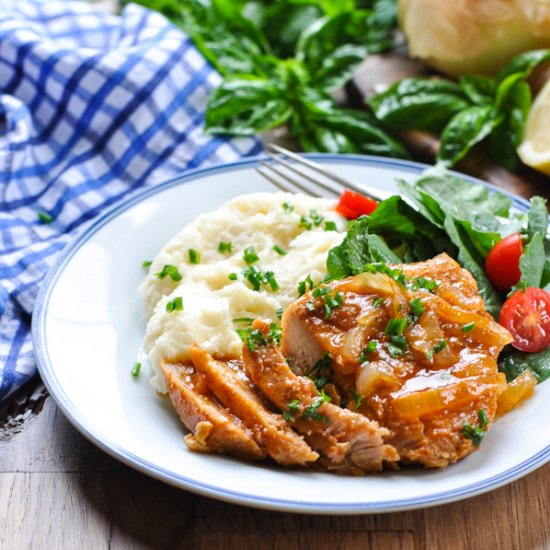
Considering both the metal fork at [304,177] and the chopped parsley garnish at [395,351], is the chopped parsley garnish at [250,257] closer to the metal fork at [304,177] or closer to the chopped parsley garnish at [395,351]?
the metal fork at [304,177]

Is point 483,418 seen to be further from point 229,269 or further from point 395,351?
point 229,269

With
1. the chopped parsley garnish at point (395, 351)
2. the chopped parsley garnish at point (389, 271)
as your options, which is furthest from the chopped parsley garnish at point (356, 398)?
the chopped parsley garnish at point (389, 271)

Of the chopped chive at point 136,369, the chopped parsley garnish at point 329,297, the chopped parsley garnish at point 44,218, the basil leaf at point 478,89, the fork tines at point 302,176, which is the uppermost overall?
the chopped parsley garnish at point 329,297

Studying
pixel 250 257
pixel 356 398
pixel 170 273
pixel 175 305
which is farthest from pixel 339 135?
pixel 356 398

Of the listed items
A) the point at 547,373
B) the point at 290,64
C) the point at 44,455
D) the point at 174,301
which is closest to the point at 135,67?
the point at 290,64

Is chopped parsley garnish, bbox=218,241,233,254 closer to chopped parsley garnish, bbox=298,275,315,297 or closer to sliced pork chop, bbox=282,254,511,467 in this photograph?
chopped parsley garnish, bbox=298,275,315,297

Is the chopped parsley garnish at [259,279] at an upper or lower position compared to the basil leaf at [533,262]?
lower
